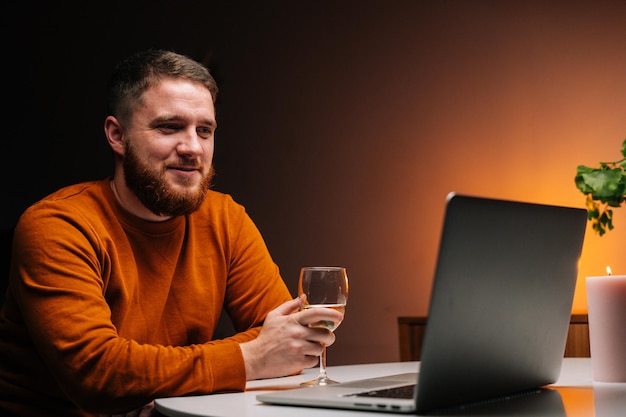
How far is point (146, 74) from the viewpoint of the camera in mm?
1783

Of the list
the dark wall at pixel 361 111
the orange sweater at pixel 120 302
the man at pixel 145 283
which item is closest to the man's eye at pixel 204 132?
the man at pixel 145 283

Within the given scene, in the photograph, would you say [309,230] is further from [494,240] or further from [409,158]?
[494,240]

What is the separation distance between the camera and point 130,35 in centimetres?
365

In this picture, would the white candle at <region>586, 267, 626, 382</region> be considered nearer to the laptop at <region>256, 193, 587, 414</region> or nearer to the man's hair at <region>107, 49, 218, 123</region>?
the laptop at <region>256, 193, 587, 414</region>

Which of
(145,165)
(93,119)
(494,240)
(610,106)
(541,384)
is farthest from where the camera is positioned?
(93,119)

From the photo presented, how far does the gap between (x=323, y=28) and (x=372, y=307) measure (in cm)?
125

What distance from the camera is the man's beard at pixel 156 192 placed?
168 cm

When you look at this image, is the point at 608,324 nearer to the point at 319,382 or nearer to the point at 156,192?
the point at 319,382

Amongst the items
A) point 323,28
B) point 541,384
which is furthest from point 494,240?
point 323,28

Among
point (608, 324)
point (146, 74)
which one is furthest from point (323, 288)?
point (146, 74)

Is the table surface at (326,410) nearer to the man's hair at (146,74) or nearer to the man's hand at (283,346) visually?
the man's hand at (283,346)

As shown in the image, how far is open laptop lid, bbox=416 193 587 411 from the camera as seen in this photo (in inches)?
33.5

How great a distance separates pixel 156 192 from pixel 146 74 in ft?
0.96

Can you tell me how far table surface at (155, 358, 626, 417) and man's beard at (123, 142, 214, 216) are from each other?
1.57 ft
